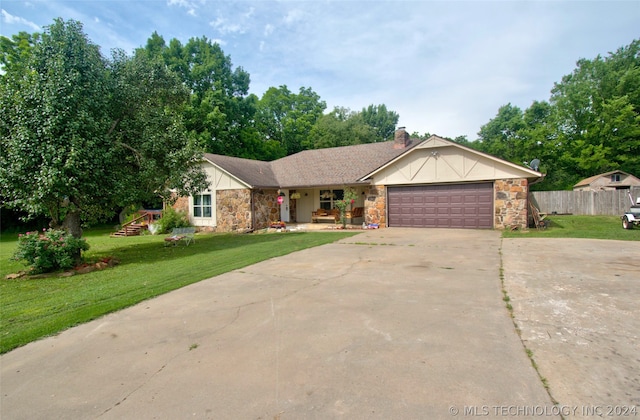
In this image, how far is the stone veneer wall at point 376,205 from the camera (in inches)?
694

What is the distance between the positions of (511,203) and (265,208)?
1295 cm

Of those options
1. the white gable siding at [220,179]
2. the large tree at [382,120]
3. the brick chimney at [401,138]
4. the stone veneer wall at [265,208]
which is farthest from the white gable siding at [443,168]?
the large tree at [382,120]

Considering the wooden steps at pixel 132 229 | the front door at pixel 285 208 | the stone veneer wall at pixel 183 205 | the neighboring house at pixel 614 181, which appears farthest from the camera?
the neighboring house at pixel 614 181

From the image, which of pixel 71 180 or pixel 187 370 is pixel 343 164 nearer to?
pixel 71 180

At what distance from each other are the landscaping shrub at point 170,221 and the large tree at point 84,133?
6.93m

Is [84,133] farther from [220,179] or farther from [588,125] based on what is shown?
[588,125]

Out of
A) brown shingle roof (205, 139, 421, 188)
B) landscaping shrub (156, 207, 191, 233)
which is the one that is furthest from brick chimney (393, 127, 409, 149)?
landscaping shrub (156, 207, 191, 233)

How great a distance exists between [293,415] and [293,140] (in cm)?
4215

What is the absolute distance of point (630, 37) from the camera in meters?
33.3

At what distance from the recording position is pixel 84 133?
955 cm

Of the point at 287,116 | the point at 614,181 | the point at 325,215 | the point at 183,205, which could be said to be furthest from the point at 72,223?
the point at 287,116

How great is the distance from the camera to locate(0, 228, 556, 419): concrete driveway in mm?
2646

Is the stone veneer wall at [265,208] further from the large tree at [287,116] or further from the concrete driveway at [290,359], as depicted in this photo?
the large tree at [287,116]

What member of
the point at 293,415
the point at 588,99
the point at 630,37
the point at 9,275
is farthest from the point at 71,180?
the point at 630,37
